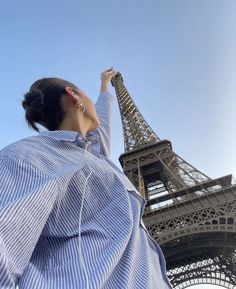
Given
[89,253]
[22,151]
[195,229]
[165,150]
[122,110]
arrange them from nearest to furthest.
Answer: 1. [89,253]
2. [22,151]
3. [195,229]
4. [165,150]
5. [122,110]

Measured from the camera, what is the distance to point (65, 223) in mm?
1206

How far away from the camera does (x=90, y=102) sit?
215 centimetres

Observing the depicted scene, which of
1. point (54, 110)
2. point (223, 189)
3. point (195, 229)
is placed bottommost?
Answer: point (195, 229)

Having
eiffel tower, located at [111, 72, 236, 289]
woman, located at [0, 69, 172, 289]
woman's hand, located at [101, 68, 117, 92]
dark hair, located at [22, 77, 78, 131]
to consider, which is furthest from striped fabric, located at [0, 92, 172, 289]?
eiffel tower, located at [111, 72, 236, 289]

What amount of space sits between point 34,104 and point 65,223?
904 mm

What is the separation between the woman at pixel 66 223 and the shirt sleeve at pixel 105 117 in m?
0.82

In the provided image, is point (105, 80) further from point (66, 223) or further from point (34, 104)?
point (66, 223)

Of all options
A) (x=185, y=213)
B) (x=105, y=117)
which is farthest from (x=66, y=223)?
(x=185, y=213)

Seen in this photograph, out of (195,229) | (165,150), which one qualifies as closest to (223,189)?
(195,229)

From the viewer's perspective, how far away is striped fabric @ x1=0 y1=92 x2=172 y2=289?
0.93 metres

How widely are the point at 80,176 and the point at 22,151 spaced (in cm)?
23

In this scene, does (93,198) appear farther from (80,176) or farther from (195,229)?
(195,229)

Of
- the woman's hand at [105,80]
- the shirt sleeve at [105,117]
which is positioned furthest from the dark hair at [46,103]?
the woman's hand at [105,80]

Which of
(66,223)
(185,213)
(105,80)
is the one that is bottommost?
(185,213)
